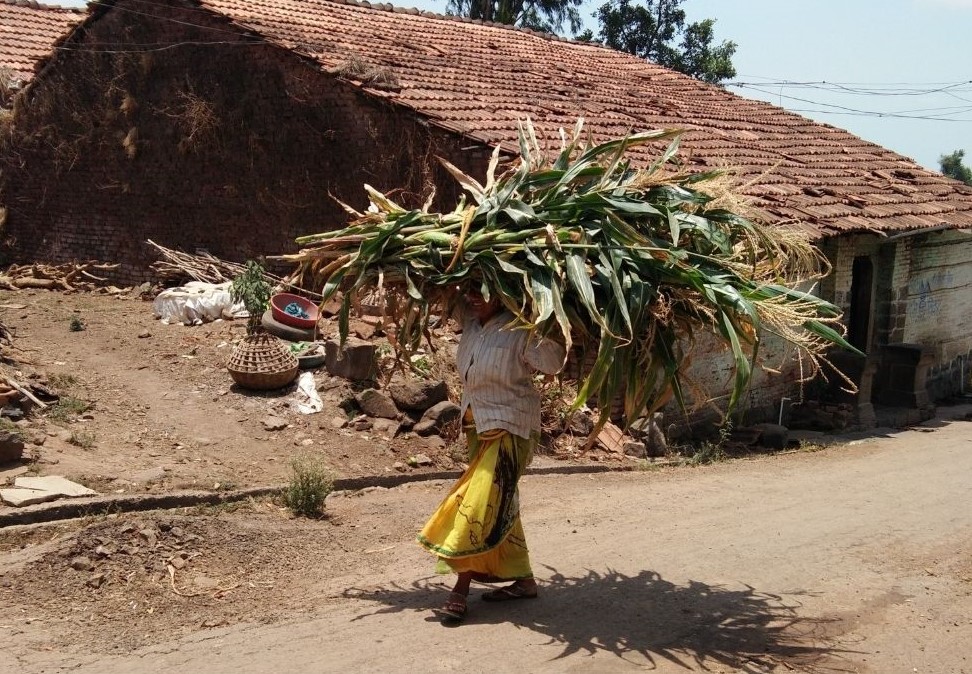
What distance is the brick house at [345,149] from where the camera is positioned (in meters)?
11.2

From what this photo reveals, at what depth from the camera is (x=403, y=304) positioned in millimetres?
5109

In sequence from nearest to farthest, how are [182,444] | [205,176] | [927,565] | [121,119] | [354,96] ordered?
[927,565] → [182,444] → [354,96] → [205,176] → [121,119]

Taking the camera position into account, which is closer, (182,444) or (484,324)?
(484,324)

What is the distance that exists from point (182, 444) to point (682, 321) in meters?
4.70

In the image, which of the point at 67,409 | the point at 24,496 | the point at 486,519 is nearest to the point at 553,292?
the point at 486,519

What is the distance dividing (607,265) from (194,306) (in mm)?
7621

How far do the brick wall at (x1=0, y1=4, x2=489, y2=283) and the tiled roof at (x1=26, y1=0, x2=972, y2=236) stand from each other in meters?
0.40

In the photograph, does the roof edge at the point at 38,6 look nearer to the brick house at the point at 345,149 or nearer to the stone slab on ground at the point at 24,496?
the brick house at the point at 345,149

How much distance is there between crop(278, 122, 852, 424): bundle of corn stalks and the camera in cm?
439

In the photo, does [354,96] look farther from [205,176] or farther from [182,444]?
[182,444]

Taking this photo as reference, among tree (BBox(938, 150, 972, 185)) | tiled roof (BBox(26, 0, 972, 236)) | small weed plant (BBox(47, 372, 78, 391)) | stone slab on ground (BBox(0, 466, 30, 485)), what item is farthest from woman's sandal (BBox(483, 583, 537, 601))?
tree (BBox(938, 150, 972, 185))

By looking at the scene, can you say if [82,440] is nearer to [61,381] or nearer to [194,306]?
[61,381]

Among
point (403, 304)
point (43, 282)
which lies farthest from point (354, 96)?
point (403, 304)

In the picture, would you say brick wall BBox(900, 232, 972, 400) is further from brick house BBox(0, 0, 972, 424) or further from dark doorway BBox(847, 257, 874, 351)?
dark doorway BBox(847, 257, 874, 351)
